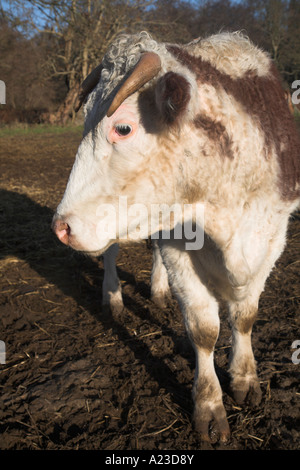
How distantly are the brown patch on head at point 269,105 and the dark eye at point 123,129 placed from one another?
430mm

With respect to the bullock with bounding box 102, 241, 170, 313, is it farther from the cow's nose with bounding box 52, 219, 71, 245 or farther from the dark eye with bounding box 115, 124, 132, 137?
the dark eye with bounding box 115, 124, 132, 137

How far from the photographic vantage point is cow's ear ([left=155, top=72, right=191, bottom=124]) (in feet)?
5.28

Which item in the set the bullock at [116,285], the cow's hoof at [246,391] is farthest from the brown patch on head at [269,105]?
the bullock at [116,285]

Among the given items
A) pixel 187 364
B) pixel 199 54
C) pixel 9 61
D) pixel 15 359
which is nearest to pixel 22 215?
pixel 15 359

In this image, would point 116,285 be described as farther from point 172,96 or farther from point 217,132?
point 172,96

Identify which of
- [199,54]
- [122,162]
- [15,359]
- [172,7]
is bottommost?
[15,359]

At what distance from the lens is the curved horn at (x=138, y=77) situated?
5.10 feet

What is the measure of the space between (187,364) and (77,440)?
94 cm

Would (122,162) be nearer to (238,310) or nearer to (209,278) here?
(209,278)

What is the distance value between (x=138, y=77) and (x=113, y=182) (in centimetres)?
45

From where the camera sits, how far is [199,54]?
1.98 metres

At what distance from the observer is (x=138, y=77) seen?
157 cm
